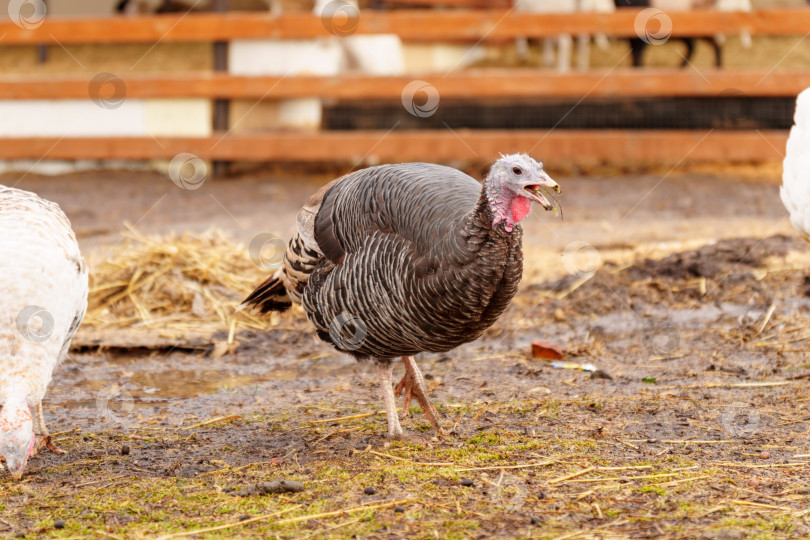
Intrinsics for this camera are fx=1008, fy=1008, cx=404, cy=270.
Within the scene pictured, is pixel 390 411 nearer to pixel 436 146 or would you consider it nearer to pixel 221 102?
pixel 436 146

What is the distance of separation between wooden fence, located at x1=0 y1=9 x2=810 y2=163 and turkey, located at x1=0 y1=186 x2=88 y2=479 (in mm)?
6038

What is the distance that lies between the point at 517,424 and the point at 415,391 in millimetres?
465

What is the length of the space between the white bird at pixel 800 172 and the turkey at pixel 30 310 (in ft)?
10.9

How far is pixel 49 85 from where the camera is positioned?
Result: 10.3m

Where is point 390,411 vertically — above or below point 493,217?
below

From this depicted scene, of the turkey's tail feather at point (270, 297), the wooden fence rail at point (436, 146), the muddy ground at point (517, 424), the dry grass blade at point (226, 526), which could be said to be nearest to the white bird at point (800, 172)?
the muddy ground at point (517, 424)

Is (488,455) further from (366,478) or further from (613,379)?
(613,379)

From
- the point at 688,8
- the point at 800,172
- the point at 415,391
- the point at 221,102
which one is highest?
the point at 688,8

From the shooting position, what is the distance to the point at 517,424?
427cm

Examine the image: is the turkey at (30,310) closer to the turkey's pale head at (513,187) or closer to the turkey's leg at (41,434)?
the turkey's leg at (41,434)

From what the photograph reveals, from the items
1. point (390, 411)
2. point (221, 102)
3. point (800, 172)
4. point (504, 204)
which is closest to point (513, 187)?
point (504, 204)

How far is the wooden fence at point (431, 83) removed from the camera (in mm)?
9539

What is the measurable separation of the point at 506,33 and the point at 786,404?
6244 millimetres

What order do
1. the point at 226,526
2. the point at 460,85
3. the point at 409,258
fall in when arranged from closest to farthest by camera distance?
1. the point at 226,526
2. the point at 409,258
3. the point at 460,85
